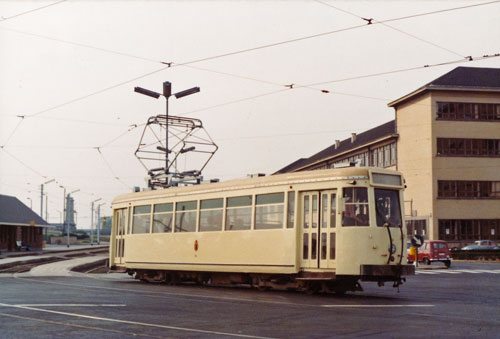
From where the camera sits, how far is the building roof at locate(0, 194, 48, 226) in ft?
222

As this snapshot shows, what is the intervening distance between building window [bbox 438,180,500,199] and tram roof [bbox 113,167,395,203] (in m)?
40.7

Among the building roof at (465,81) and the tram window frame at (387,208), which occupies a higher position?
the building roof at (465,81)

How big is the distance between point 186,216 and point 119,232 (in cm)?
508

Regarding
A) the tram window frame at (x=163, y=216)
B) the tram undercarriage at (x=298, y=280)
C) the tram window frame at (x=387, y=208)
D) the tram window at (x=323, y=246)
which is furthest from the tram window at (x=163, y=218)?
the tram window frame at (x=387, y=208)

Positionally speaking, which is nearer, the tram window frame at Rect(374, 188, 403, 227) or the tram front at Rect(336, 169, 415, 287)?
the tram front at Rect(336, 169, 415, 287)

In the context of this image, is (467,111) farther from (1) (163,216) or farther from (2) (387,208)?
(2) (387,208)

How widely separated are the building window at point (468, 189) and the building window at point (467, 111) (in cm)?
552

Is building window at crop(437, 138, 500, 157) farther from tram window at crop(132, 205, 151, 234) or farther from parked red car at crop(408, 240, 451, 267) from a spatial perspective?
tram window at crop(132, 205, 151, 234)

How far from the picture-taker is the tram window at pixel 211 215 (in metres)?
20.5

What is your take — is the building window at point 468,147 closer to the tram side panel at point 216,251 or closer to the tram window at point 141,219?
the tram window at point 141,219

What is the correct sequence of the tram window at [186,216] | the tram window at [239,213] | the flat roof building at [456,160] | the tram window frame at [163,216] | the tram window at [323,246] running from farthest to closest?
the flat roof building at [456,160]
the tram window frame at [163,216]
the tram window at [186,216]
the tram window at [239,213]
the tram window at [323,246]

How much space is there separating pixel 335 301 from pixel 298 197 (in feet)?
10.9

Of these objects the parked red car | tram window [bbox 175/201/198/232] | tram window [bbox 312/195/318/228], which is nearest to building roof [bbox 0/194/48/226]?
the parked red car

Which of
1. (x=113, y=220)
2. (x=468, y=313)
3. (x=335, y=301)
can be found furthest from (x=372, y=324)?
(x=113, y=220)
